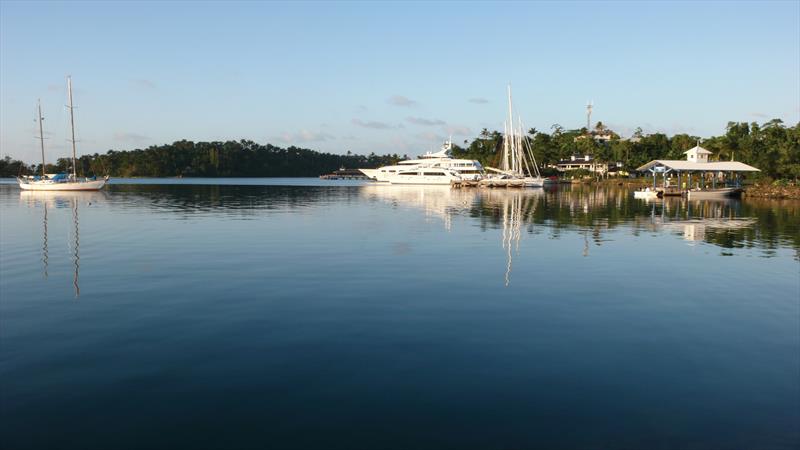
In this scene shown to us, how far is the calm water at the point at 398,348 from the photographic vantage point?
841cm

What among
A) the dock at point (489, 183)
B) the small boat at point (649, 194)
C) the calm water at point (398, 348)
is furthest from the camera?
the dock at point (489, 183)

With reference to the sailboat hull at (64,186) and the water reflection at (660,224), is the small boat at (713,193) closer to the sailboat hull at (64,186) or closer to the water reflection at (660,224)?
the water reflection at (660,224)

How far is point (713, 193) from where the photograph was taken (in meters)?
82.9

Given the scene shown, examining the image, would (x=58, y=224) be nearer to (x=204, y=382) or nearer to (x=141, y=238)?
(x=141, y=238)

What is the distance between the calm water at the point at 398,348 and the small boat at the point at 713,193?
60.5 metres

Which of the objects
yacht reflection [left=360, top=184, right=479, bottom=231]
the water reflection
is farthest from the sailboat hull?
the water reflection

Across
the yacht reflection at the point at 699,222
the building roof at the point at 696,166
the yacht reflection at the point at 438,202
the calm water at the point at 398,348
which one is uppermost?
the building roof at the point at 696,166

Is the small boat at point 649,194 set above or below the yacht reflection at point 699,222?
above

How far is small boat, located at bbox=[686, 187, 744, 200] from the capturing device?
3236 inches

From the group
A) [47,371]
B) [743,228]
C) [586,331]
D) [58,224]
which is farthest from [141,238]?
[743,228]

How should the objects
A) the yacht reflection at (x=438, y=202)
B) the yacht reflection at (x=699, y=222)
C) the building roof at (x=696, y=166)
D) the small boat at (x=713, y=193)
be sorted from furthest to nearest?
the small boat at (x=713, y=193) < the building roof at (x=696, y=166) < the yacht reflection at (x=438, y=202) < the yacht reflection at (x=699, y=222)

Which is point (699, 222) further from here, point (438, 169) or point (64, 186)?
point (438, 169)

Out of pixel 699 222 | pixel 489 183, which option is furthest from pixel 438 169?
pixel 699 222

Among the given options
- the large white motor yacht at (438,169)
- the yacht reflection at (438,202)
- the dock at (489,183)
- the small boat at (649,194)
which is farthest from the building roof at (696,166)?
the large white motor yacht at (438,169)
